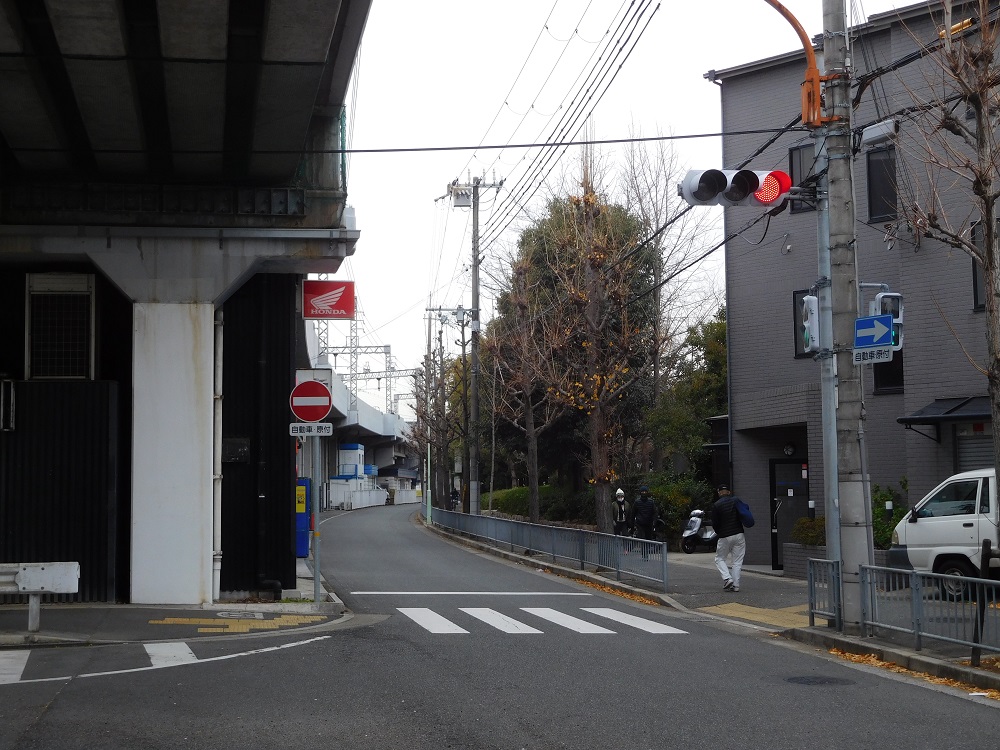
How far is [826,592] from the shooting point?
1337 cm

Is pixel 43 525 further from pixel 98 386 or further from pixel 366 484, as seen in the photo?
pixel 366 484

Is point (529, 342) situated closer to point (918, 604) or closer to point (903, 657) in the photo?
point (918, 604)

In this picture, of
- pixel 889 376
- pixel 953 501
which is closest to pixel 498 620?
pixel 953 501

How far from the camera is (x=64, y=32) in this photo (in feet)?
35.2

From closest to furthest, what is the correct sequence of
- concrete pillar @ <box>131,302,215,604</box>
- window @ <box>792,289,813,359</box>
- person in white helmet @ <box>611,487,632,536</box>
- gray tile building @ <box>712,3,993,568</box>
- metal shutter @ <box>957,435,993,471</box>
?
1. concrete pillar @ <box>131,302,215,604</box>
2. metal shutter @ <box>957,435,993,471</box>
3. gray tile building @ <box>712,3,993,568</box>
4. window @ <box>792,289,813,359</box>
5. person in white helmet @ <box>611,487,632,536</box>

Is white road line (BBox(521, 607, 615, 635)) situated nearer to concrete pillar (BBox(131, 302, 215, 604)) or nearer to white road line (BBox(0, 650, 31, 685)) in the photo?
concrete pillar (BBox(131, 302, 215, 604))

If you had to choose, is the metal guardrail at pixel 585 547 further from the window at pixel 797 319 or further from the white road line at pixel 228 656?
the white road line at pixel 228 656

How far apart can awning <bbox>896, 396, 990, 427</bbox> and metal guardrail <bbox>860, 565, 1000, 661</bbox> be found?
24.5ft

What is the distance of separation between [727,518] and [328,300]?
24.7 ft

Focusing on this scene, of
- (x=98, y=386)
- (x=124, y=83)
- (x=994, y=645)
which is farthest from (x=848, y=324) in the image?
(x=98, y=386)

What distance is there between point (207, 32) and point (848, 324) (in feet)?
25.9

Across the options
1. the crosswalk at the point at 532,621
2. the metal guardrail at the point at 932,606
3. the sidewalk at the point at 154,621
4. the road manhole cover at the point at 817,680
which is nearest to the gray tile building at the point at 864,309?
the metal guardrail at the point at 932,606

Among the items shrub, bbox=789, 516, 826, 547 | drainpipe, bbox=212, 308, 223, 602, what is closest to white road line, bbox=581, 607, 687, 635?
drainpipe, bbox=212, 308, 223, 602

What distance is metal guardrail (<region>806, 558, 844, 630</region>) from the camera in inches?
A: 509
